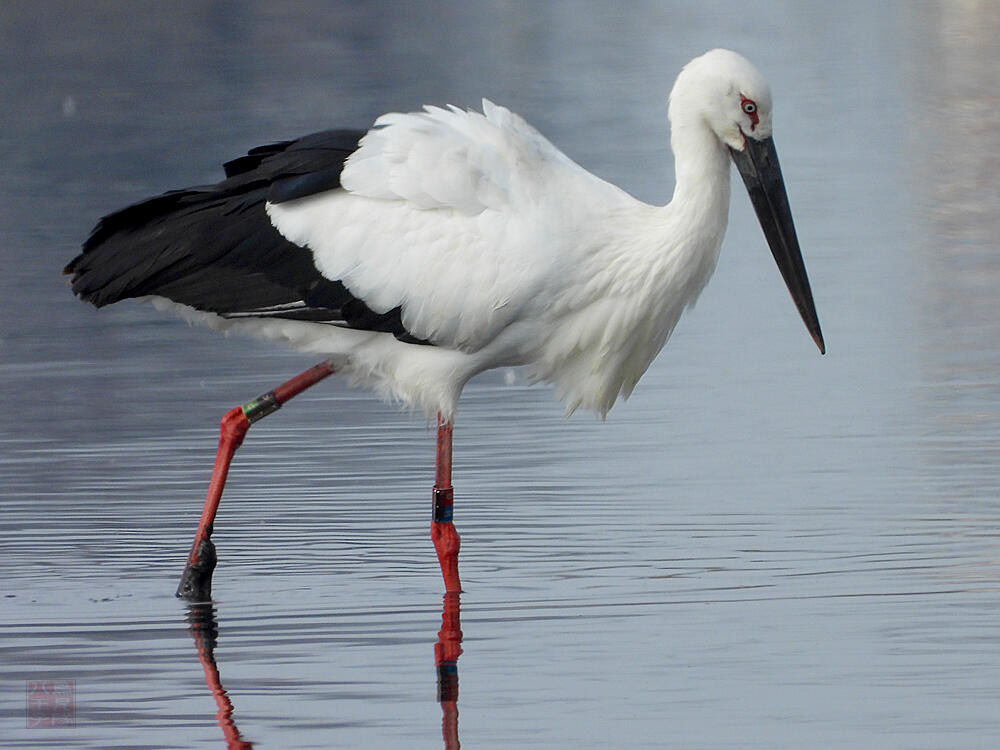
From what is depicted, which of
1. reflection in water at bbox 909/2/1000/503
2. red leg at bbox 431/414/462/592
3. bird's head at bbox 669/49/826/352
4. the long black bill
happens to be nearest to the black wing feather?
red leg at bbox 431/414/462/592

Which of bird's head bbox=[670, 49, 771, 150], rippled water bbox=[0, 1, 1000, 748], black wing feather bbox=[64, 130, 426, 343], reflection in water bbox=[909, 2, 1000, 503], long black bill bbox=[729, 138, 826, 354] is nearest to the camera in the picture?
rippled water bbox=[0, 1, 1000, 748]

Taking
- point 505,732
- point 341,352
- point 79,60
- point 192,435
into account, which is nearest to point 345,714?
point 505,732

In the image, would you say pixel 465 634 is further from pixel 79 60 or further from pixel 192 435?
pixel 79 60

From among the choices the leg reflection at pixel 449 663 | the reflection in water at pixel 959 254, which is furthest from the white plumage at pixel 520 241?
the reflection in water at pixel 959 254

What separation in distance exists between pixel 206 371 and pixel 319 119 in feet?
37.6

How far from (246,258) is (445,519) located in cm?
125

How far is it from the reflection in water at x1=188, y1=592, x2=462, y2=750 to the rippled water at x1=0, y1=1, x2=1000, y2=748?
20 millimetres

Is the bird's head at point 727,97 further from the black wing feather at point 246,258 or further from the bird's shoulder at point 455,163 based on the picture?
the black wing feather at point 246,258

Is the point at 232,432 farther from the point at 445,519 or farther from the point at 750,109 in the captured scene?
the point at 750,109

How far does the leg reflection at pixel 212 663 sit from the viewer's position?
22.4 ft

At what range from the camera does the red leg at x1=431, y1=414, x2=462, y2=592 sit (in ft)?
28.4

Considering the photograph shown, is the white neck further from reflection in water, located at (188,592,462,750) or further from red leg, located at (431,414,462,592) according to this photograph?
reflection in water, located at (188,592,462,750)

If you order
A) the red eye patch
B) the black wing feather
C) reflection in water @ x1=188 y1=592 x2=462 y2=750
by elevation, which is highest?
the red eye patch

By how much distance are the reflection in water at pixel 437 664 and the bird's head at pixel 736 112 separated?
1.87m
